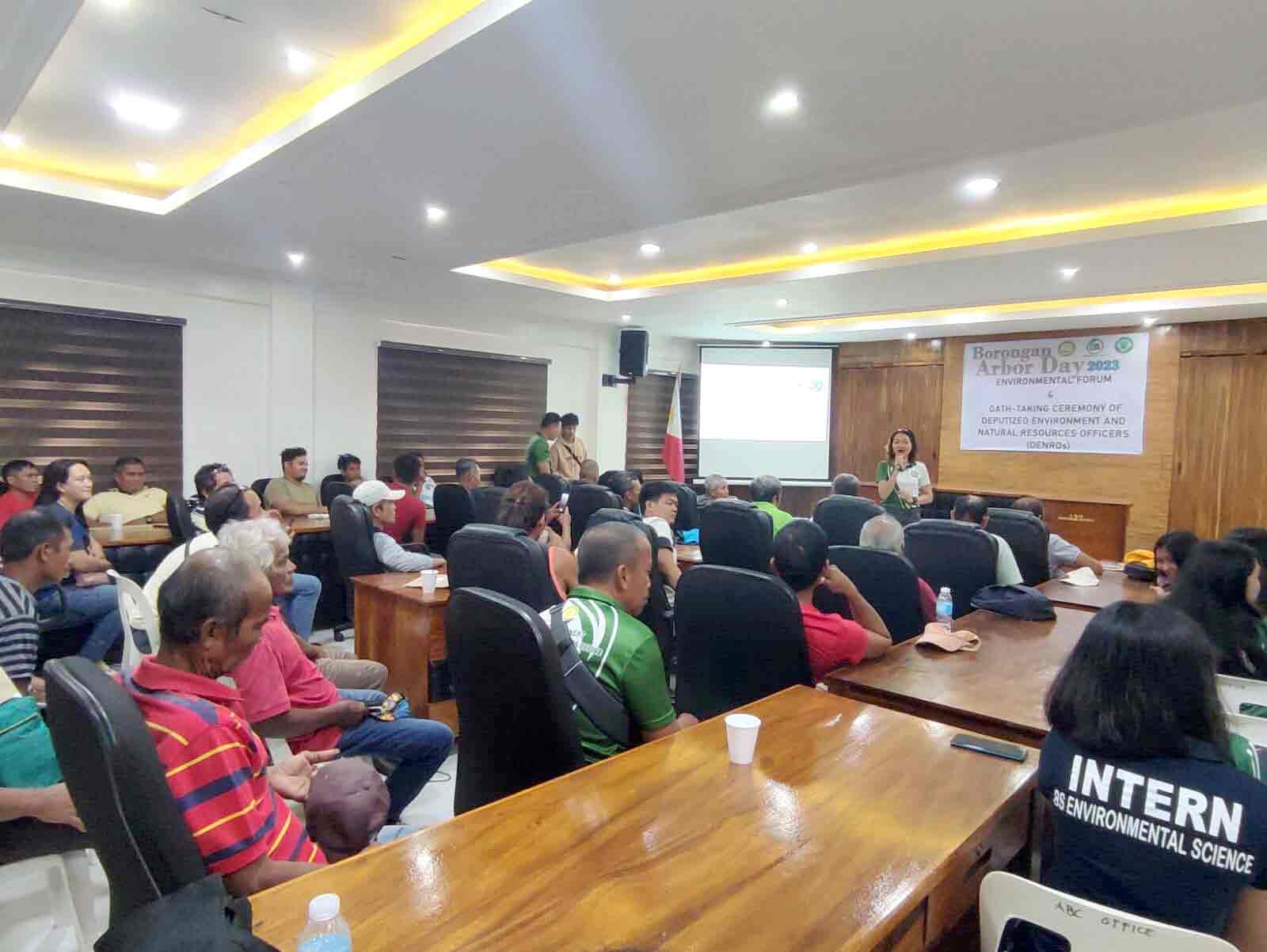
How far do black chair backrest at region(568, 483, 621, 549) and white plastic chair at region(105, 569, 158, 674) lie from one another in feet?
9.69

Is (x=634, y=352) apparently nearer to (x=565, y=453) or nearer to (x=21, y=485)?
(x=565, y=453)

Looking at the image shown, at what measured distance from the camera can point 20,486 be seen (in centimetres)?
465

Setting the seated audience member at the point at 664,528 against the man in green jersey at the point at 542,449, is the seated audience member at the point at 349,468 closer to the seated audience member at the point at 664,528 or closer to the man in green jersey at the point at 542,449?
the man in green jersey at the point at 542,449

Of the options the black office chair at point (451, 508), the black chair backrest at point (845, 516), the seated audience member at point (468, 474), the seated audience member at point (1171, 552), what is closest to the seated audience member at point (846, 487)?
the black chair backrest at point (845, 516)

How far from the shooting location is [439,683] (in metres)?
3.65

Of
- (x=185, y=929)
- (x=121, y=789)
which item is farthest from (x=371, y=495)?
(x=185, y=929)

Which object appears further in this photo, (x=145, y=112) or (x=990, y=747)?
(x=145, y=112)

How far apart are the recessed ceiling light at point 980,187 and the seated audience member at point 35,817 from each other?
4.67m

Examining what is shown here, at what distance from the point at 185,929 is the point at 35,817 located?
1.18 m

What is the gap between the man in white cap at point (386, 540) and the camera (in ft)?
13.6

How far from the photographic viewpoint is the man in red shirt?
4.48 meters

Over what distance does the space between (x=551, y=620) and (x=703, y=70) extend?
2.06 metres

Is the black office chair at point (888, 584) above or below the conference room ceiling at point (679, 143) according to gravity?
below

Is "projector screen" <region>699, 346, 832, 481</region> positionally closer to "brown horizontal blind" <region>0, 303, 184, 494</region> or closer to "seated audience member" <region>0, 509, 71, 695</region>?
"brown horizontal blind" <region>0, 303, 184, 494</region>
